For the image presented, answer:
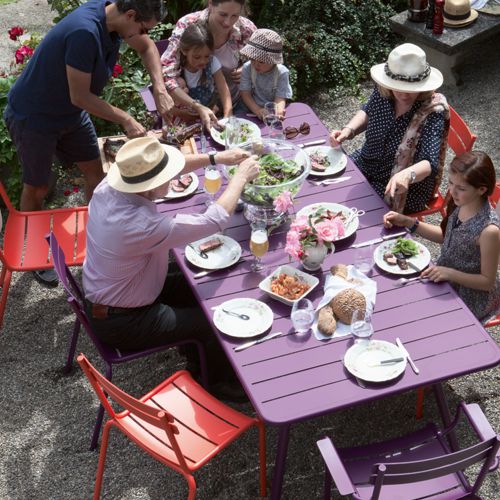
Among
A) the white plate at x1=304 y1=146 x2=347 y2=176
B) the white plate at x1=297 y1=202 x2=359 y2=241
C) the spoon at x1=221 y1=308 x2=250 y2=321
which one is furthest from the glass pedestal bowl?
the spoon at x1=221 y1=308 x2=250 y2=321

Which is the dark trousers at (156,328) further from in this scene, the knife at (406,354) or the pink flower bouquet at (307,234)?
the knife at (406,354)

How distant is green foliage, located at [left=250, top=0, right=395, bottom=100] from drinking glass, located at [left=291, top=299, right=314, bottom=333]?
12.7 feet

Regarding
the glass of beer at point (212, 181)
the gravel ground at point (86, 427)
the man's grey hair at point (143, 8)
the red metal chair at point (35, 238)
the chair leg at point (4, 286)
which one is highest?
the man's grey hair at point (143, 8)

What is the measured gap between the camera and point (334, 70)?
7496 mm

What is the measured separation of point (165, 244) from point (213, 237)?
0.43m

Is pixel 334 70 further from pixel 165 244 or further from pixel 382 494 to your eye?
pixel 382 494

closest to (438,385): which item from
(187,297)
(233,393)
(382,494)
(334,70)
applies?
(382,494)

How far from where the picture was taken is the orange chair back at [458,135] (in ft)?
16.6

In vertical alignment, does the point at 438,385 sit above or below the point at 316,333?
below

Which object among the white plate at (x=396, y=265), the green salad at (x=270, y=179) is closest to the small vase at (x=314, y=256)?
the white plate at (x=396, y=265)

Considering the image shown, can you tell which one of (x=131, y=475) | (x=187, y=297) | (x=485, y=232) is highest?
(x=485, y=232)

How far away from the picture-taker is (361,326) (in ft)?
12.0

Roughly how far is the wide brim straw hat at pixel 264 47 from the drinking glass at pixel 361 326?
2239 mm

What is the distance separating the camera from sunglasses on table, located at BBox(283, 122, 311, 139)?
5.06 meters
